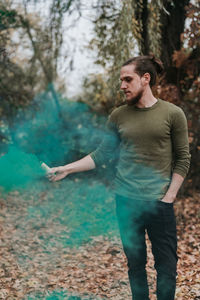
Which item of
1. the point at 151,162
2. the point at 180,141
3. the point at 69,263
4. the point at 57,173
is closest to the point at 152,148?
the point at 151,162

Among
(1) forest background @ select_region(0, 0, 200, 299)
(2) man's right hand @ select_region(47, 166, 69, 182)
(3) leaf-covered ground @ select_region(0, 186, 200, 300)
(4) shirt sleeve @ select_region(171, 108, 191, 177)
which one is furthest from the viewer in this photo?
(1) forest background @ select_region(0, 0, 200, 299)

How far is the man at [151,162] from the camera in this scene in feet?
7.29

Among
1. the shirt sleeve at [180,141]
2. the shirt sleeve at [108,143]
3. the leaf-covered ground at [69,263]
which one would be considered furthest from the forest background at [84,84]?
the shirt sleeve at [180,141]

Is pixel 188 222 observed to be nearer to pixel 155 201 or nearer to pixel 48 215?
pixel 48 215

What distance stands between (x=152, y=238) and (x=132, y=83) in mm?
1155

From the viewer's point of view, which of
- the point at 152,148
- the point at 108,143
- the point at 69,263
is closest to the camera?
the point at 152,148

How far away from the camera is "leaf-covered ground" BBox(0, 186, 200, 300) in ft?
11.2

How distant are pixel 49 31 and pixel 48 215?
3617 mm

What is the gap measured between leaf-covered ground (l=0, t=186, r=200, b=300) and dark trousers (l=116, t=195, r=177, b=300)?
1037mm

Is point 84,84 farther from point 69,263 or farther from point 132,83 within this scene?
point 132,83

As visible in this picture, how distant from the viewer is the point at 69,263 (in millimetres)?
4160

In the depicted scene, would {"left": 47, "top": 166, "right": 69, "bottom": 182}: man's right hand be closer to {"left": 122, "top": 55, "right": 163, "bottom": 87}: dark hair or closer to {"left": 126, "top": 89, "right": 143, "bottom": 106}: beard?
{"left": 126, "top": 89, "right": 143, "bottom": 106}: beard

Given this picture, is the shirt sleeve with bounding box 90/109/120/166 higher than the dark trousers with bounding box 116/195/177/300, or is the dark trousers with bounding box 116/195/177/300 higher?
the shirt sleeve with bounding box 90/109/120/166

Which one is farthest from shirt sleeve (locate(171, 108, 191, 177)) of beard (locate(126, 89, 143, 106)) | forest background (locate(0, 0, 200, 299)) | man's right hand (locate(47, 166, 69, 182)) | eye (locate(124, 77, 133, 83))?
forest background (locate(0, 0, 200, 299))
